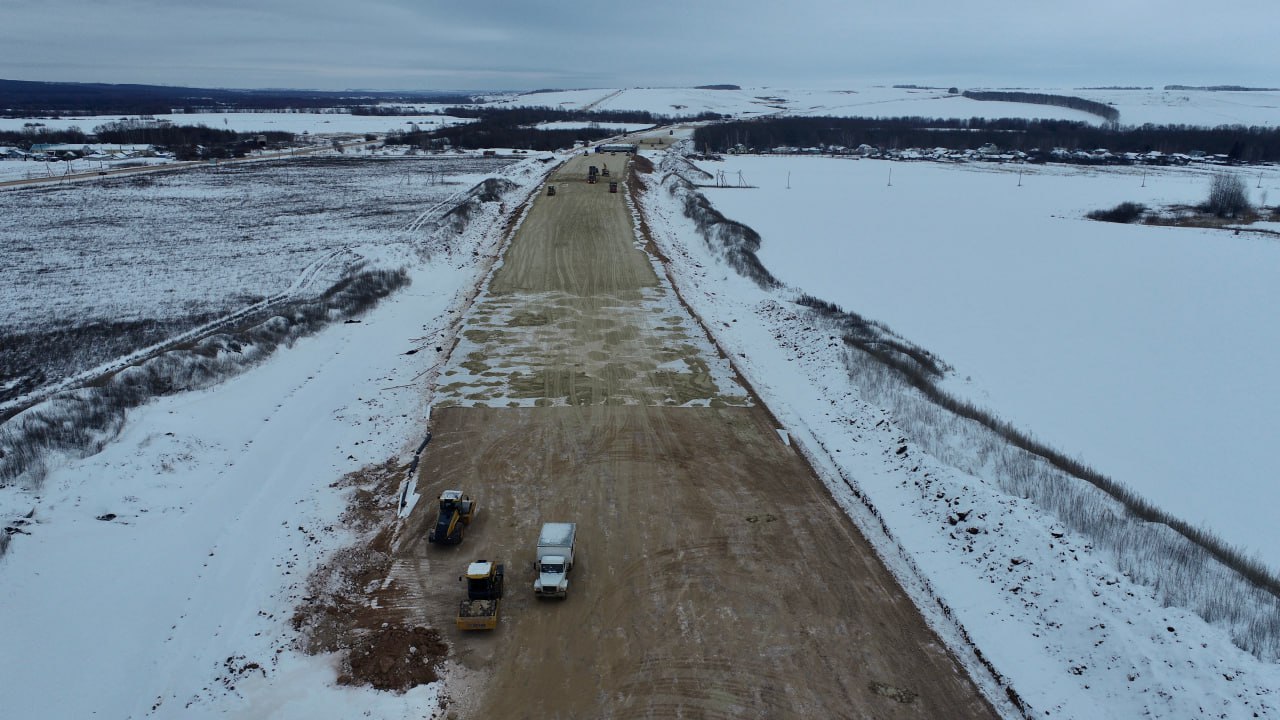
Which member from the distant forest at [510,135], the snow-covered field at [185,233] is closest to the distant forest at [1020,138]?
the distant forest at [510,135]

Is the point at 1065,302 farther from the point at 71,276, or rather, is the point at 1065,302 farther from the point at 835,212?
the point at 71,276

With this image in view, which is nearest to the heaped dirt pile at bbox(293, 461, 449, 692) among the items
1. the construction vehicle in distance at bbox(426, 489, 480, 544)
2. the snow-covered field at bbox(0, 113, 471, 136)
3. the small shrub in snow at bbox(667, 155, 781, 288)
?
the construction vehicle in distance at bbox(426, 489, 480, 544)

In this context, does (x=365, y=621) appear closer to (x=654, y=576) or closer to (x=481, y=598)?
(x=481, y=598)

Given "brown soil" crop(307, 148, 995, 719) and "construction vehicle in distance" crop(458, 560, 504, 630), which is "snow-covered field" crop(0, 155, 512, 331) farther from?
"construction vehicle in distance" crop(458, 560, 504, 630)

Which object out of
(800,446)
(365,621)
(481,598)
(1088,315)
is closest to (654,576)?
(481,598)

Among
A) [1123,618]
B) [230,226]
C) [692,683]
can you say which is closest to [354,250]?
[230,226]

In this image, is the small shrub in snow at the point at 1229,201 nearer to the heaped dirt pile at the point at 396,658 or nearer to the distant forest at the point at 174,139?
the heaped dirt pile at the point at 396,658

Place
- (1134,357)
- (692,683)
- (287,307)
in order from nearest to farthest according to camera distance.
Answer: (692,683) < (1134,357) < (287,307)
